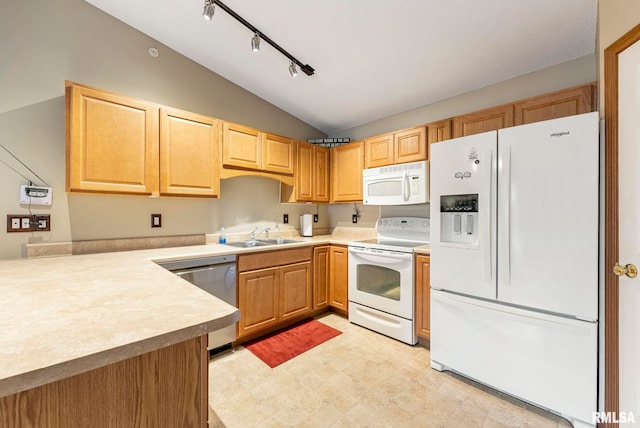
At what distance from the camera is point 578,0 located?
1601mm

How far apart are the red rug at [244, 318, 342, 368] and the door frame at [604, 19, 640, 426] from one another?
6.11 ft

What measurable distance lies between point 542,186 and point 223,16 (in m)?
2.53

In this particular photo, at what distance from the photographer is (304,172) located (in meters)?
3.25

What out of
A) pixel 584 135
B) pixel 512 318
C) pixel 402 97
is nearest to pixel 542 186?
pixel 584 135

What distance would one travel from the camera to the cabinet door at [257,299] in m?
2.34

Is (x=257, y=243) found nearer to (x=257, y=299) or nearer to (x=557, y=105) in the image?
(x=257, y=299)

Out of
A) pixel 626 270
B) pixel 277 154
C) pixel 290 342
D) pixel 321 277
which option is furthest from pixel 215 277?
pixel 626 270

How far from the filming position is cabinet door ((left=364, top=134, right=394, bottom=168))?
2885mm

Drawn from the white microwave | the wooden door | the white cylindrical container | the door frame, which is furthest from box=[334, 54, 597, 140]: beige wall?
the white cylindrical container

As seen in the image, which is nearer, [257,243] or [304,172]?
[257,243]

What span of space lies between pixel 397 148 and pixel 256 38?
5.50 ft

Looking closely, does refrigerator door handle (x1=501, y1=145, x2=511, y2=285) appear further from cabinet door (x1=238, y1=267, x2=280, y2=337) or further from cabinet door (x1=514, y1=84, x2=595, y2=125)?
cabinet door (x1=238, y1=267, x2=280, y2=337)

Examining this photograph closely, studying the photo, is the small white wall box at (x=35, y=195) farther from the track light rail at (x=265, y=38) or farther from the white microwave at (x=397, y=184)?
the white microwave at (x=397, y=184)

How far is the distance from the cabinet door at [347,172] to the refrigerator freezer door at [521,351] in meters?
Answer: 1.59
